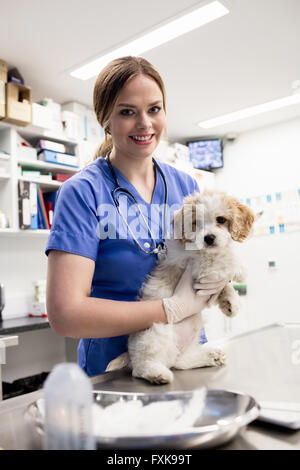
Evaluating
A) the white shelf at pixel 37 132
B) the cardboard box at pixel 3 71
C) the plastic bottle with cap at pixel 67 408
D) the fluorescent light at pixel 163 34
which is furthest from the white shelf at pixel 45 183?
the plastic bottle with cap at pixel 67 408

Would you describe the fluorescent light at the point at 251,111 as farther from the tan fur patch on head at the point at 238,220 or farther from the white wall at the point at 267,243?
the tan fur patch on head at the point at 238,220

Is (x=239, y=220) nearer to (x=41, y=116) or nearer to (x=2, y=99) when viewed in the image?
(x=2, y=99)

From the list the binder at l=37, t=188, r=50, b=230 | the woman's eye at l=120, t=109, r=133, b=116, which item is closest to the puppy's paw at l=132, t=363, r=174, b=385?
the woman's eye at l=120, t=109, r=133, b=116

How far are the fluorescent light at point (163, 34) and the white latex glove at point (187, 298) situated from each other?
7.52 ft

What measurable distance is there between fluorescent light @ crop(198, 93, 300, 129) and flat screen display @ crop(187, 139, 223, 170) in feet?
1.39

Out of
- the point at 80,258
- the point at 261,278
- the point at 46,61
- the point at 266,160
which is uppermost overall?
the point at 46,61

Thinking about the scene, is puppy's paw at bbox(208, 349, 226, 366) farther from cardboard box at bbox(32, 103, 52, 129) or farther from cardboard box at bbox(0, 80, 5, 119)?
cardboard box at bbox(32, 103, 52, 129)

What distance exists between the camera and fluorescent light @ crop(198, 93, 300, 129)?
4.47 meters

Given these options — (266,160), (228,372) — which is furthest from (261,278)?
(228,372)

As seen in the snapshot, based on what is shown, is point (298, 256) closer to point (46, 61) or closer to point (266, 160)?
point (266, 160)

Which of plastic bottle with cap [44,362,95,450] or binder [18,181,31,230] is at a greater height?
binder [18,181,31,230]

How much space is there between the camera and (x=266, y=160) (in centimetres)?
545

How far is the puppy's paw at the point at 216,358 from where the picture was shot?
4.09ft

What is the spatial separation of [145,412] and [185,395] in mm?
104
